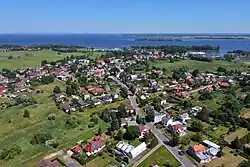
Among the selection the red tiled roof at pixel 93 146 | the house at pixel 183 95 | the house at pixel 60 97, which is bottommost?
the red tiled roof at pixel 93 146

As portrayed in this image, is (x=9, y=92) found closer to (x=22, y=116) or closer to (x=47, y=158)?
(x=22, y=116)

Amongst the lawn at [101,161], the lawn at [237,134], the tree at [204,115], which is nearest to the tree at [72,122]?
the lawn at [101,161]

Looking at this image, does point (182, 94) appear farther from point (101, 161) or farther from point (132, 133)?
point (101, 161)

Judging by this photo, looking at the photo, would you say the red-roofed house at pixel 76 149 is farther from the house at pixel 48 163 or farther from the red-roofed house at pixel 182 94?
the red-roofed house at pixel 182 94

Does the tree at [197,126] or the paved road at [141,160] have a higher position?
the tree at [197,126]

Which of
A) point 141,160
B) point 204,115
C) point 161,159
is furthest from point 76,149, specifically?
point 204,115

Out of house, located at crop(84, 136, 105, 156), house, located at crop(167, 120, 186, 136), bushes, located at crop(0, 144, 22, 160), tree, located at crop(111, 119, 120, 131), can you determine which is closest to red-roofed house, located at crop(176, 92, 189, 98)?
house, located at crop(167, 120, 186, 136)
